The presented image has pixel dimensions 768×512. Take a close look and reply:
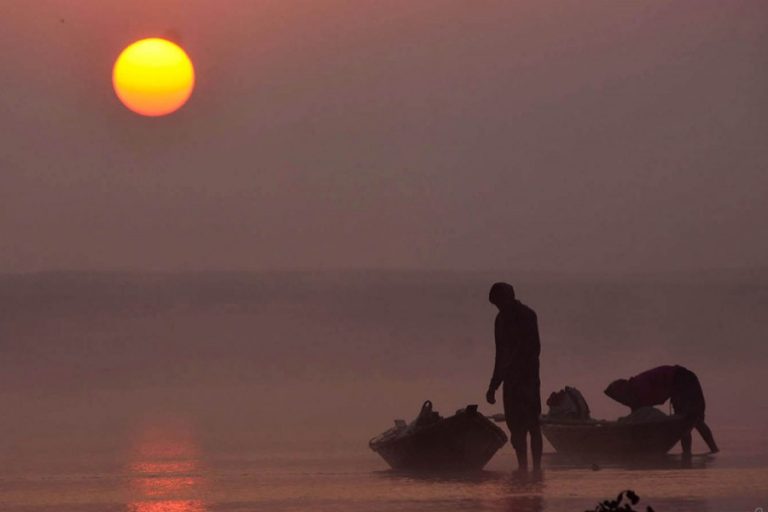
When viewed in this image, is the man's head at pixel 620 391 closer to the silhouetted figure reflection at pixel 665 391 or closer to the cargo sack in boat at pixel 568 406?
the silhouetted figure reflection at pixel 665 391

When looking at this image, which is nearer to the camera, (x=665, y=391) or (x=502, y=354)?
(x=502, y=354)

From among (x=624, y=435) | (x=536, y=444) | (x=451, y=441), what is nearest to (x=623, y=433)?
(x=624, y=435)

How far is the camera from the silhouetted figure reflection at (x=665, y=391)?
2533cm

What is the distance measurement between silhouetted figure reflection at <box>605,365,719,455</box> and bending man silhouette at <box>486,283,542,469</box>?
2452 millimetres

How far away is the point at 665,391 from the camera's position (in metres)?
25.5

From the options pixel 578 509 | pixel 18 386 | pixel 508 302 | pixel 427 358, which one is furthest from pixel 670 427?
pixel 427 358

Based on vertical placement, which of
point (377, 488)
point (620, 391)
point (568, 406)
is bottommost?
point (377, 488)

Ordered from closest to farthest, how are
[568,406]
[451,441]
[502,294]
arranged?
[502,294], [451,441], [568,406]

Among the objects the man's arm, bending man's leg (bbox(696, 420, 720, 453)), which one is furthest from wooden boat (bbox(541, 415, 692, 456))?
the man's arm

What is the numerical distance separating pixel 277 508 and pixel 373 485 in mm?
2730

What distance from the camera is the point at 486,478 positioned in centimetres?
2255

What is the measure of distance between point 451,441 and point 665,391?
10.8ft

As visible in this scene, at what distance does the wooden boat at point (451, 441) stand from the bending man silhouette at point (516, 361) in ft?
2.33

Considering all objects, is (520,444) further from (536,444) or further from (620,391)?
(620,391)
